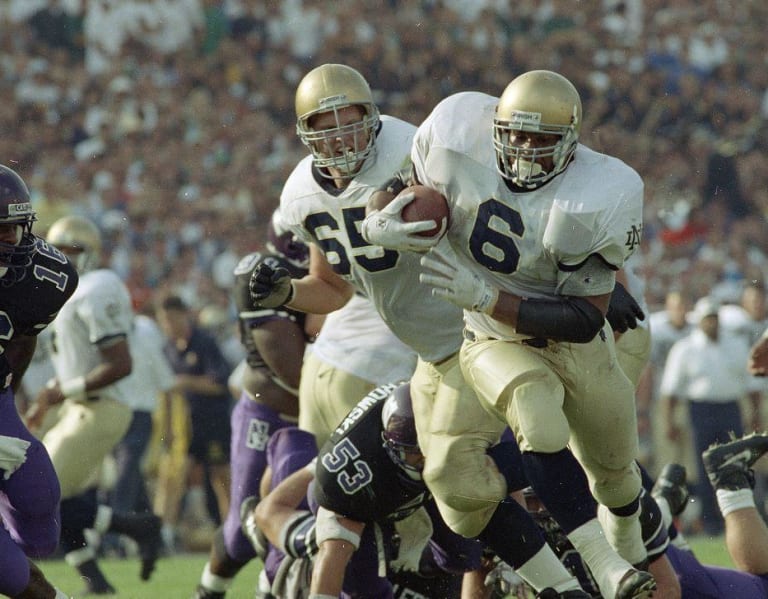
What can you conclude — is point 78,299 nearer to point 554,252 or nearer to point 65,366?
point 65,366

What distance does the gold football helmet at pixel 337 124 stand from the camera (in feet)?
15.0

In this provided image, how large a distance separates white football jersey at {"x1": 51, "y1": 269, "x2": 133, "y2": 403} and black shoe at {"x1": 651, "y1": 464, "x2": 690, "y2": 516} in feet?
8.72

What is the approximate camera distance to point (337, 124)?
4574mm

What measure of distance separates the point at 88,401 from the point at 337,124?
8.84 ft

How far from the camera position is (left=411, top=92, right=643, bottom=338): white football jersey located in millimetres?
3947

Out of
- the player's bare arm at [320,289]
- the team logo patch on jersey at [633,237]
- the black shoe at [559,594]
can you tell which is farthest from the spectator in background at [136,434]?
the team logo patch on jersey at [633,237]

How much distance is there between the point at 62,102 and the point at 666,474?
30.0 ft

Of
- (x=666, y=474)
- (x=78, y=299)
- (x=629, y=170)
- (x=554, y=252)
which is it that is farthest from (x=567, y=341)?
(x=78, y=299)

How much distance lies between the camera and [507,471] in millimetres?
4320

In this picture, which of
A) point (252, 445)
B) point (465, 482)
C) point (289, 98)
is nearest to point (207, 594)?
point (252, 445)

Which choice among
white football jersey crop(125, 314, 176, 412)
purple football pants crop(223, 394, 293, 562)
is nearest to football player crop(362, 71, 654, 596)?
purple football pants crop(223, 394, 293, 562)

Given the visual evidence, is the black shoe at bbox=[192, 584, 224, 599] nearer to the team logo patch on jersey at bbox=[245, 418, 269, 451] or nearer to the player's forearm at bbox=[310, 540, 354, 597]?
the team logo patch on jersey at bbox=[245, 418, 269, 451]

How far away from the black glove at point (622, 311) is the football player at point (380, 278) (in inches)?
18.4

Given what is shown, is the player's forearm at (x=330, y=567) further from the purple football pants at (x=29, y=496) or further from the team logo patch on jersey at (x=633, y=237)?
the team logo patch on jersey at (x=633, y=237)
